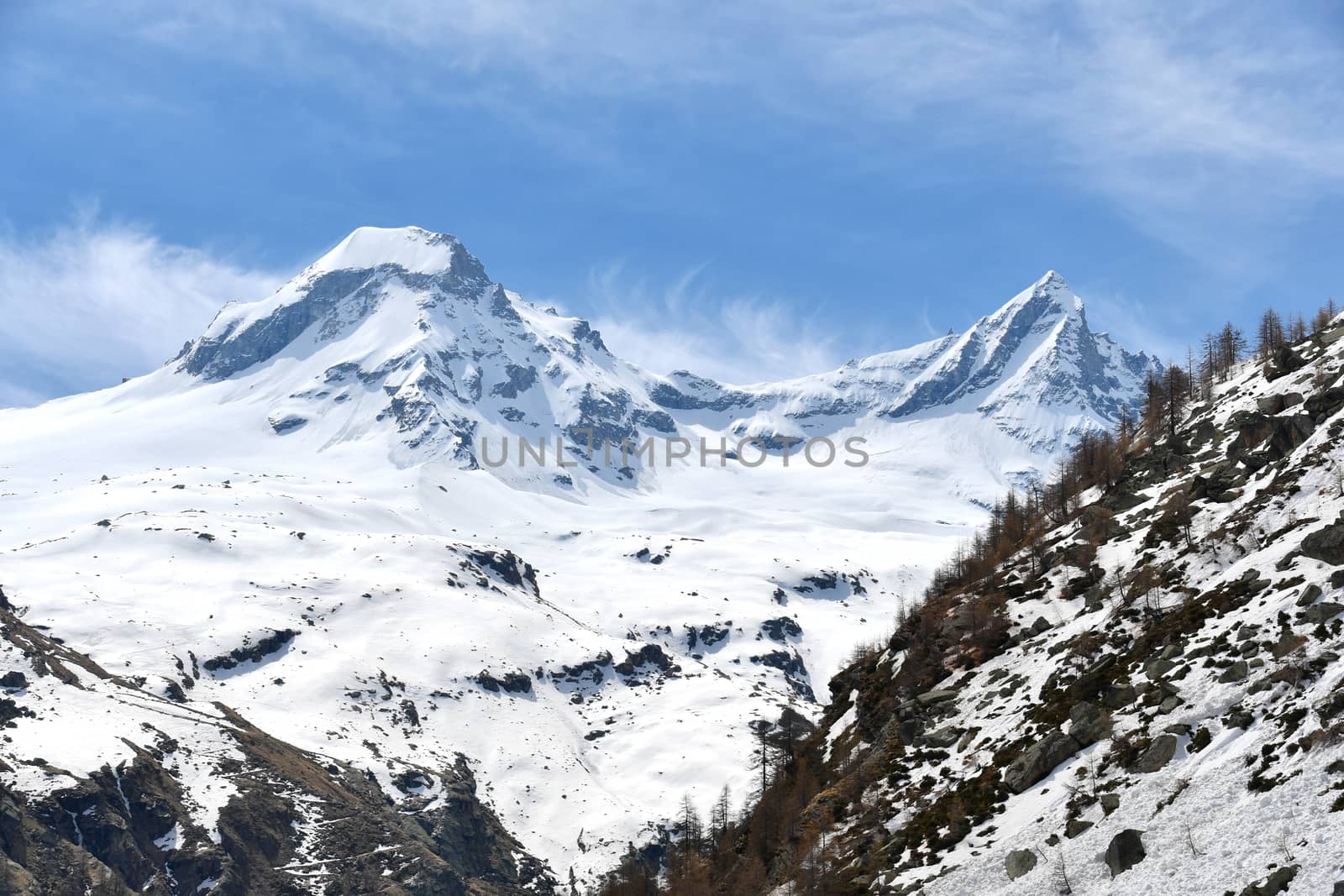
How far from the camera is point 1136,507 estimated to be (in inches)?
3570

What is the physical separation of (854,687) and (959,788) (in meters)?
36.0

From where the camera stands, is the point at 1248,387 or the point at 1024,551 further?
the point at 1248,387

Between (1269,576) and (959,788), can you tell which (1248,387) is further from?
(959,788)

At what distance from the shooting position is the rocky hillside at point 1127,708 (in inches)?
1860

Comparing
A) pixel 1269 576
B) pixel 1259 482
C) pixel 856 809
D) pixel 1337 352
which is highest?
pixel 1337 352

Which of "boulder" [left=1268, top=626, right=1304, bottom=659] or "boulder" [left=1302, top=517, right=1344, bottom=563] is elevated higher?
"boulder" [left=1302, top=517, right=1344, bottom=563]

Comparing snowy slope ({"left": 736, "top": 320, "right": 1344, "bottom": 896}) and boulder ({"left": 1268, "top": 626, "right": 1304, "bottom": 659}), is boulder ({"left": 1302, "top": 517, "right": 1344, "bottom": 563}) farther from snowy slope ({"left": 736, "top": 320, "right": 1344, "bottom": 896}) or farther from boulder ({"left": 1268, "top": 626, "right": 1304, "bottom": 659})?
boulder ({"left": 1268, "top": 626, "right": 1304, "bottom": 659})

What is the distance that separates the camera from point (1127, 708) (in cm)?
5850

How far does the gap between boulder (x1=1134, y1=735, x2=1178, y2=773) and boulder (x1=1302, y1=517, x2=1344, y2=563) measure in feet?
41.3

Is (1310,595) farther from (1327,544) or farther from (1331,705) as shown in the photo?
(1331,705)

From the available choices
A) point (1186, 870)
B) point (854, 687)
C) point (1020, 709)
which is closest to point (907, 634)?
point (854, 687)

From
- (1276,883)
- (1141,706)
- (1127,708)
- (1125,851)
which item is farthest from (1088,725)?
(1276,883)

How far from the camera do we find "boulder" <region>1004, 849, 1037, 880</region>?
173ft

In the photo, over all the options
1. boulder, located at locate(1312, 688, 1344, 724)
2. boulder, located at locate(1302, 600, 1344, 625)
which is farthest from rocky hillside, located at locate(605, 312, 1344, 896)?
boulder, located at locate(1302, 600, 1344, 625)
